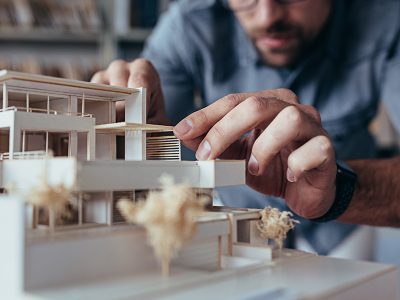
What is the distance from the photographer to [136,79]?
2316 mm

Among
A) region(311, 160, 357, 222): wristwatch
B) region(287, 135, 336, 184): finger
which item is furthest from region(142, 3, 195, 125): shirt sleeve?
region(287, 135, 336, 184): finger

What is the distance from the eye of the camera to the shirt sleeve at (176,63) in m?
3.26

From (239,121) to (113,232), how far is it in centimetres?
53

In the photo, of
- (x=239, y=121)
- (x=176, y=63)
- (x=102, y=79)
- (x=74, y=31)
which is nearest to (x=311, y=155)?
(x=239, y=121)

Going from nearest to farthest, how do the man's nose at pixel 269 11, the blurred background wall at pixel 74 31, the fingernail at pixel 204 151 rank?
1. the fingernail at pixel 204 151
2. the man's nose at pixel 269 11
3. the blurred background wall at pixel 74 31

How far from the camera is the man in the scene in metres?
2.93

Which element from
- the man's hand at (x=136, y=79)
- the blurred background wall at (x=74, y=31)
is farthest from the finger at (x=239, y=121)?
the blurred background wall at (x=74, y=31)

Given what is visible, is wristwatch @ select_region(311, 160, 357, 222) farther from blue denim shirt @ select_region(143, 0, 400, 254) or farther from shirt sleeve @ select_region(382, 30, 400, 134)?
shirt sleeve @ select_region(382, 30, 400, 134)

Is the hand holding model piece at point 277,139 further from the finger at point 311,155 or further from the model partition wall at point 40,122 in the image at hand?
the model partition wall at point 40,122

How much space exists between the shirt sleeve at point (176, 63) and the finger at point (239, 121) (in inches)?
58.6

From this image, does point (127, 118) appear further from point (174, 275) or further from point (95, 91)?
point (174, 275)

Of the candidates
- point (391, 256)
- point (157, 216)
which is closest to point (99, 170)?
point (157, 216)

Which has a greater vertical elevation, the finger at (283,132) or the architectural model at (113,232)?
the finger at (283,132)

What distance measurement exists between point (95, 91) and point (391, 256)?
3.14 meters
